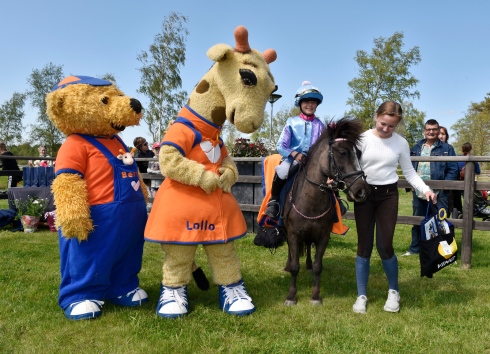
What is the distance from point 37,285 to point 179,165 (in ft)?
7.81

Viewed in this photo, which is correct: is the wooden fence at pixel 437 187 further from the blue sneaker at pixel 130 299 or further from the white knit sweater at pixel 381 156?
the blue sneaker at pixel 130 299

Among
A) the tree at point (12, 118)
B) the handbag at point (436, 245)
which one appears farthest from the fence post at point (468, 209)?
the tree at point (12, 118)

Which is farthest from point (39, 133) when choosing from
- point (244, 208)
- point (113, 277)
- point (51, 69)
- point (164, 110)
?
point (113, 277)

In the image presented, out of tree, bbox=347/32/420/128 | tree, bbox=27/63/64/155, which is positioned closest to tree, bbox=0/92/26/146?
tree, bbox=27/63/64/155

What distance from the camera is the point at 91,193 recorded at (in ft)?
11.0

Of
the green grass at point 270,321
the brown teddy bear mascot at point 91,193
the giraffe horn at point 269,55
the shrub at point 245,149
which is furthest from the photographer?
the shrub at point 245,149

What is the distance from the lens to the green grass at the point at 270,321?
2.96m

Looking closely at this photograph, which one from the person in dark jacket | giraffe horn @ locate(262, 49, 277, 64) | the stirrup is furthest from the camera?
the person in dark jacket

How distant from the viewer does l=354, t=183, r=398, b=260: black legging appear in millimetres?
3607

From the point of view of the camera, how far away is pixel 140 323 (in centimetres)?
326

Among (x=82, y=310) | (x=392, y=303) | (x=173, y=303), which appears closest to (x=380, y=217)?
(x=392, y=303)

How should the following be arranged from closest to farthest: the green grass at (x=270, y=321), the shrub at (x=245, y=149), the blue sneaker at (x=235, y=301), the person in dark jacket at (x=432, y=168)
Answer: the green grass at (x=270, y=321)
the blue sneaker at (x=235, y=301)
the person in dark jacket at (x=432, y=168)
the shrub at (x=245, y=149)

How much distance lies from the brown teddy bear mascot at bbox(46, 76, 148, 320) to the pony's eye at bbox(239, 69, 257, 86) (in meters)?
0.97

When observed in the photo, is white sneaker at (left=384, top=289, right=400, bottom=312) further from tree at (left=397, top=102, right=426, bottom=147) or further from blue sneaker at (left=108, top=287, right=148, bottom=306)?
tree at (left=397, top=102, right=426, bottom=147)
